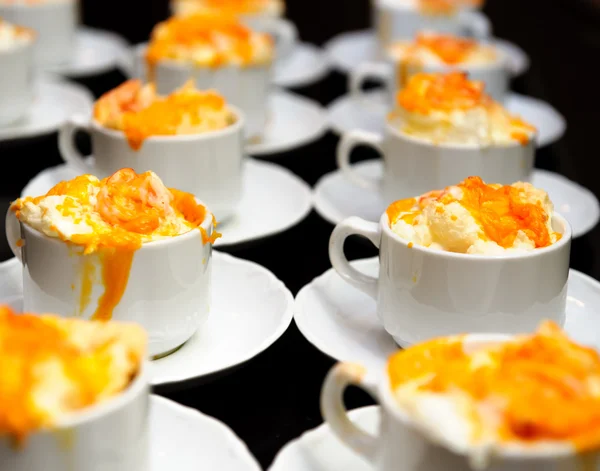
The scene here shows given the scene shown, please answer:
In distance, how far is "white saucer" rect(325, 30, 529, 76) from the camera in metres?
2.80

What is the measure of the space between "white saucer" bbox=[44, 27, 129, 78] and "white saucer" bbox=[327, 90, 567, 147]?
2.28 feet

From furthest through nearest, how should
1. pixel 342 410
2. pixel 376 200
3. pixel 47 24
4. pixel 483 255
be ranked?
1. pixel 47 24
2. pixel 376 200
3. pixel 483 255
4. pixel 342 410

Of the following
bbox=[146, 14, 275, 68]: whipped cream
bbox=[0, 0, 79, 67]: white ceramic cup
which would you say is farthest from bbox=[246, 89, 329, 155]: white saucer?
bbox=[0, 0, 79, 67]: white ceramic cup

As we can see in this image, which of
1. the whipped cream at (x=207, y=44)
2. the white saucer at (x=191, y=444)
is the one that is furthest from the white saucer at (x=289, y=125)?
the white saucer at (x=191, y=444)

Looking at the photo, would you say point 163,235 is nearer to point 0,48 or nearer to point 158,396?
point 158,396

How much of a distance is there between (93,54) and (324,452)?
203 centimetres

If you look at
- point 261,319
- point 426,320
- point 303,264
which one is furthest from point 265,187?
point 426,320

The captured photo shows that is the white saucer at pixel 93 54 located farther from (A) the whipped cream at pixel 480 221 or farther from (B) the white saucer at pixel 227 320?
(A) the whipped cream at pixel 480 221

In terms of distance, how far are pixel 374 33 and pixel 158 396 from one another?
2172 millimetres

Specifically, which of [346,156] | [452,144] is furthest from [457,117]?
[346,156]

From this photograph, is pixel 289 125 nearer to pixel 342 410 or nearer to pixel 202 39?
pixel 202 39

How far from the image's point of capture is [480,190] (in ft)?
4.24

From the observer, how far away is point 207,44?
215 cm

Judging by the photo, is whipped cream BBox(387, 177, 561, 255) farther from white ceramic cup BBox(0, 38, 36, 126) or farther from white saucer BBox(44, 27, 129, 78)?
white saucer BBox(44, 27, 129, 78)
